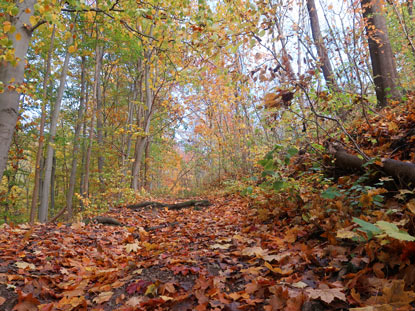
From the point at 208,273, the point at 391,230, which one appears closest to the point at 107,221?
the point at 208,273

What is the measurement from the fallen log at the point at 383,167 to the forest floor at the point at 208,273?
1.01 meters

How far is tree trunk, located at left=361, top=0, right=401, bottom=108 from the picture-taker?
5.95 metres

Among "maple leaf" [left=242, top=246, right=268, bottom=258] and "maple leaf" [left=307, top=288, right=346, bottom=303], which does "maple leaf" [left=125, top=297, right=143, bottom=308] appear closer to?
"maple leaf" [left=242, top=246, right=268, bottom=258]

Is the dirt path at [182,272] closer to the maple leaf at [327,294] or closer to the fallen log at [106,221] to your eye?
the maple leaf at [327,294]

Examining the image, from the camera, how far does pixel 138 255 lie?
125 inches

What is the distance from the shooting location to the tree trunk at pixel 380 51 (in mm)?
5945

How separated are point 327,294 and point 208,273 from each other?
104 centimetres

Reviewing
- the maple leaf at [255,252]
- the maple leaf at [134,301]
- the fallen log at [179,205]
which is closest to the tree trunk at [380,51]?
the fallen log at [179,205]

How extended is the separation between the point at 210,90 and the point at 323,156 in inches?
333

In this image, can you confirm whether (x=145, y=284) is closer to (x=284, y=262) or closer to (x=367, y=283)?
(x=284, y=262)

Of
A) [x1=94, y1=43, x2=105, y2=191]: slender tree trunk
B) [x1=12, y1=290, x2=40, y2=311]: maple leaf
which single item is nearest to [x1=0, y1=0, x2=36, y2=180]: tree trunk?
[x1=12, y1=290, x2=40, y2=311]: maple leaf

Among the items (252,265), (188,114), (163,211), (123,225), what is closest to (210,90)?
(188,114)

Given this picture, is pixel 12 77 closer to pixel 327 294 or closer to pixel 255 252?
pixel 255 252

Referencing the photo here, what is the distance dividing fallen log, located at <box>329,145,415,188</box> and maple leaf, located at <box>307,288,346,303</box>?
1.40 meters
